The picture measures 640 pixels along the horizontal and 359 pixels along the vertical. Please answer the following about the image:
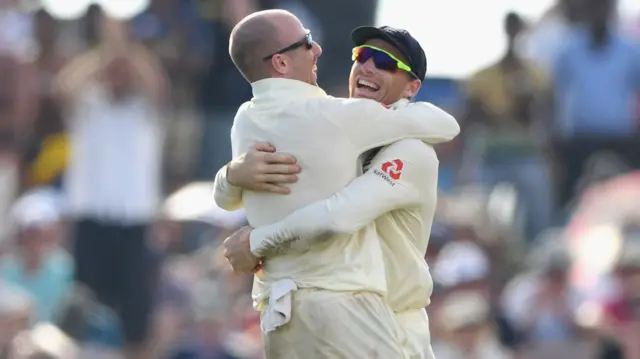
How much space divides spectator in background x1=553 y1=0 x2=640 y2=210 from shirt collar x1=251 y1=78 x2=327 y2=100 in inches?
263

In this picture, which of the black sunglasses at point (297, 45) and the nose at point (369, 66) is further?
the nose at point (369, 66)

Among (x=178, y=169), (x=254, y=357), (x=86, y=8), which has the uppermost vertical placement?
(x=86, y=8)

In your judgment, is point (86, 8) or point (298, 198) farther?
point (86, 8)

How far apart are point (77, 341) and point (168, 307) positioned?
0.72 m

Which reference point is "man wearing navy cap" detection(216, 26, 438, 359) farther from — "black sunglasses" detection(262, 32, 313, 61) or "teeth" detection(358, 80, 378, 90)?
"black sunglasses" detection(262, 32, 313, 61)

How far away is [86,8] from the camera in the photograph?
12414mm

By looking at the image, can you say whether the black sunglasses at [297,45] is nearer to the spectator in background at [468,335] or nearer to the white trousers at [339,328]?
the white trousers at [339,328]

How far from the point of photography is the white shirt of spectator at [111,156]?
37.5 ft

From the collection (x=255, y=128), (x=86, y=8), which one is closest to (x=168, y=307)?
(x=86, y=8)

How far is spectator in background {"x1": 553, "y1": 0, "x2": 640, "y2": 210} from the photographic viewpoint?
12.4 m

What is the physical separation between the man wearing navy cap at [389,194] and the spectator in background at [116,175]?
533 centimetres

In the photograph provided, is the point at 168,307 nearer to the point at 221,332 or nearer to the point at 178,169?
the point at 221,332

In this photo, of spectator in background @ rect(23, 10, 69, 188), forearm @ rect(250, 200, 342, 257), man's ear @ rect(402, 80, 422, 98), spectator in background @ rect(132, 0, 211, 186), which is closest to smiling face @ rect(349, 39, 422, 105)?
man's ear @ rect(402, 80, 422, 98)

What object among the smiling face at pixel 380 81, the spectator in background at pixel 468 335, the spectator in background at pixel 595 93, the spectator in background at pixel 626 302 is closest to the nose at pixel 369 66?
the smiling face at pixel 380 81
